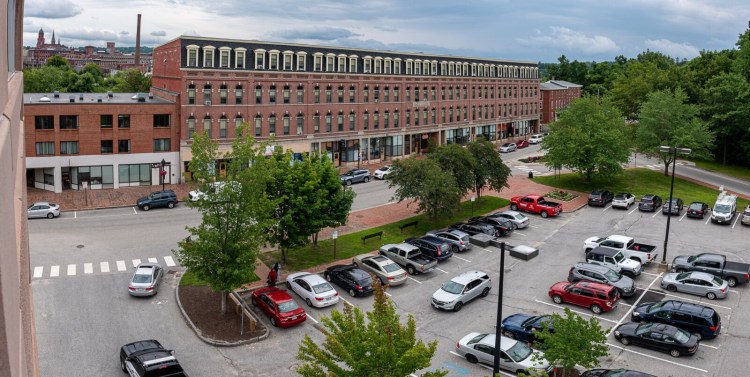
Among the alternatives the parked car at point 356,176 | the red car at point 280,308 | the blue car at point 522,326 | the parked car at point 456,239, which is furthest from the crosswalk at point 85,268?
the parked car at point 356,176

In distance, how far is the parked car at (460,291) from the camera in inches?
1125

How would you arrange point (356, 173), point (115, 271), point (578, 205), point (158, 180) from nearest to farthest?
point (115, 271), point (578, 205), point (158, 180), point (356, 173)

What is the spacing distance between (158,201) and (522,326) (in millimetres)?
31167

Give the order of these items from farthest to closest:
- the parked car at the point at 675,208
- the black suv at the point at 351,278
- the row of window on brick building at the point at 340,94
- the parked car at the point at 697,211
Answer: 1. the row of window on brick building at the point at 340,94
2. the parked car at the point at 675,208
3. the parked car at the point at 697,211
4. the black suv at the point at 351,278

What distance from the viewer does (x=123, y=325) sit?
2634 centimetres

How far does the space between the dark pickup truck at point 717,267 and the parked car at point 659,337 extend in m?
9.54

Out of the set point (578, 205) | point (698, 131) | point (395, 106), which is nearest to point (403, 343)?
point (578, 205)

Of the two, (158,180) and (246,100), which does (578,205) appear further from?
(158,180)

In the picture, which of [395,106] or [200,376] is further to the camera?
[395,106]

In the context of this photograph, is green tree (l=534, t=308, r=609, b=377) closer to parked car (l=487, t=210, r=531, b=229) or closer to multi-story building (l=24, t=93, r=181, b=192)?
parked car (l=487, t=210, r=531, b=229)

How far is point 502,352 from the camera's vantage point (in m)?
22.7

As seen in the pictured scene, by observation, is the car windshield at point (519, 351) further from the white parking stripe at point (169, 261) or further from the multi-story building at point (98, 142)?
the multi-story building at point (98, 142)

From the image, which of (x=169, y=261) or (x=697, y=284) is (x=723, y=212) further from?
(x=169, y=261)

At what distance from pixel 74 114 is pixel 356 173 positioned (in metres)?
25.0
